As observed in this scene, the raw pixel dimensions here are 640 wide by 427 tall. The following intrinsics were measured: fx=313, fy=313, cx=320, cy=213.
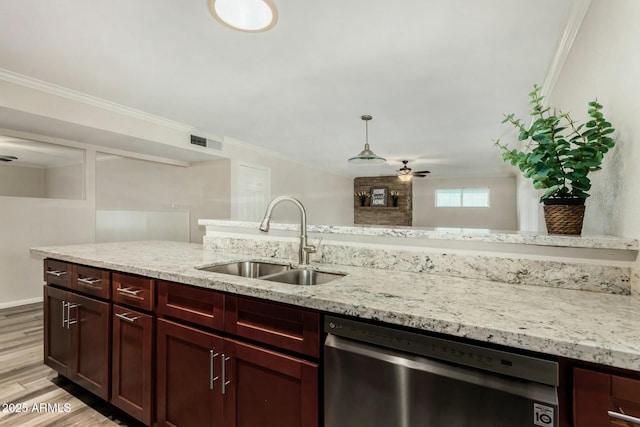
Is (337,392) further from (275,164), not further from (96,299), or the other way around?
(275,164)

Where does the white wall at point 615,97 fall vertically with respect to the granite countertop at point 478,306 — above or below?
above

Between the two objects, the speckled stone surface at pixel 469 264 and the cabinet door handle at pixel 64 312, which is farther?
the cabinet door handle at pixel 64 312

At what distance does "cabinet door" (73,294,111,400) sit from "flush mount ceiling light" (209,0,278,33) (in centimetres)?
170

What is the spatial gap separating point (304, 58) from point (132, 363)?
2381mm

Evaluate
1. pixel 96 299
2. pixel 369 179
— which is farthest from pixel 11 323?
pixel 369 179

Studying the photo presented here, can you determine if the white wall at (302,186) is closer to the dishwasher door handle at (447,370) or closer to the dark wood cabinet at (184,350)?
the dark wood cabinet at (184,350)

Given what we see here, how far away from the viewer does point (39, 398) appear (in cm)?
198

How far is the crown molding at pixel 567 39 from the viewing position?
6.09ft

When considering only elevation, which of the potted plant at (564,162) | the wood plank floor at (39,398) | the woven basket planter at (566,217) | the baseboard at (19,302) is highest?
the potted plant at (564,162)

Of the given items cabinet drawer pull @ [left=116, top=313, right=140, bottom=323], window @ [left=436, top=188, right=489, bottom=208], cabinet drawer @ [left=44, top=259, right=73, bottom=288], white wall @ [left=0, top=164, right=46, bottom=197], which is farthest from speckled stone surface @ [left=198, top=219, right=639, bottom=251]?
window @ [left=436, top=188, right=489, bottom=208]

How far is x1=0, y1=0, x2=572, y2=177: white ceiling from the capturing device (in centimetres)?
197

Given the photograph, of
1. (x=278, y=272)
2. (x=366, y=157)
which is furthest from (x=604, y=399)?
(x=366, y=157)

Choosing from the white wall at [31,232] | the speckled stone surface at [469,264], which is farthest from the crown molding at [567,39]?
the white wall at [31,232]

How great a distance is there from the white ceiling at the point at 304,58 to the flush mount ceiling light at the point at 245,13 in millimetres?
222
